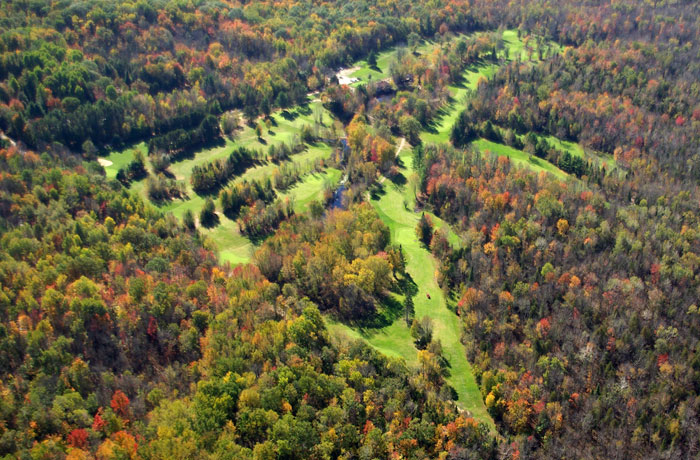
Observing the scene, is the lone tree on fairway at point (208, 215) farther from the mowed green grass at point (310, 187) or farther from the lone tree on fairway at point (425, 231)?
the lone tree on fairway at point (425, 231)

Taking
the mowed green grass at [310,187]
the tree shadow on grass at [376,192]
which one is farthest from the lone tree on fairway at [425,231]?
the mowed green grass at [310,187]

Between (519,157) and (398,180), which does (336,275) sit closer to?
(398,180)

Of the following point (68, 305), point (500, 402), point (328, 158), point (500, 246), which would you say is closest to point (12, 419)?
point (68, 305)

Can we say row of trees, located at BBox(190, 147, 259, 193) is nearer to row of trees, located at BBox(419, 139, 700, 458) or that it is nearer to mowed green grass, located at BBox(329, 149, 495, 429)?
mowed green grass, located at BBox(329, 149, 495, 429)

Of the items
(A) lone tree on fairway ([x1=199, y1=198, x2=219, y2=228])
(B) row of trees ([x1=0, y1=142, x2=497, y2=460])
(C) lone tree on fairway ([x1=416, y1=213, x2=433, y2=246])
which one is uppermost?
(B) row of trees ([x1=0, y1=142, x2=497, y2=460])

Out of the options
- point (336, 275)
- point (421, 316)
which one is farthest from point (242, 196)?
point (421, 316)

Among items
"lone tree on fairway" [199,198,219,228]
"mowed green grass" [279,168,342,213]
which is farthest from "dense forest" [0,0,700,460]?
"lone tree on fairway" [199,198,219,228]
